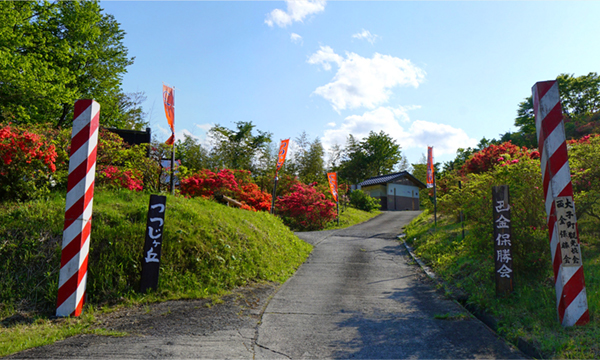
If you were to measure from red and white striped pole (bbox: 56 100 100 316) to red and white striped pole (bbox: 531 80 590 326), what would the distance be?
6.66 meters

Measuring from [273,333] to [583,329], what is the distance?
152 inches

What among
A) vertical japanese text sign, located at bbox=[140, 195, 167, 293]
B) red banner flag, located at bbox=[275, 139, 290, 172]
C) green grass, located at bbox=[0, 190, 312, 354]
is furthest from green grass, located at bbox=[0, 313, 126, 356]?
red banner flag, located at bbox=[275, 139, 290, 172]

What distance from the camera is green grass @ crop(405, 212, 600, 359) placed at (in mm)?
3871

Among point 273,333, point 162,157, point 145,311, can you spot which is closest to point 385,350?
point 273,333

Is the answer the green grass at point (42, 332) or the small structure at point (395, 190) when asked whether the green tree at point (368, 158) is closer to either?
the small structure at point (395, 190)

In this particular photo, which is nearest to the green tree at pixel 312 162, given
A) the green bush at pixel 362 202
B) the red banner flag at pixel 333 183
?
the green bush at pixel 362 202

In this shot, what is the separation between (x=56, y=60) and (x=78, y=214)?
646 inches

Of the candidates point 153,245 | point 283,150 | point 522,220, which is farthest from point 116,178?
point 283,150

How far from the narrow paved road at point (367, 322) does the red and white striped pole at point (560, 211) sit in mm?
1070

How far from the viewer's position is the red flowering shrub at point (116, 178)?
30.3 ft

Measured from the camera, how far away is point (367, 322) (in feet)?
16.5

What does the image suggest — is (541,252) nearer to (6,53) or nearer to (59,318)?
(59,318)

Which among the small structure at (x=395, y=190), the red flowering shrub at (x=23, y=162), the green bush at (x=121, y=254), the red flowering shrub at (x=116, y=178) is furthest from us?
the small structure at (x=395, y=190)

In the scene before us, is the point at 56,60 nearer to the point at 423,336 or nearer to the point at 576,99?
the point at 423,336
